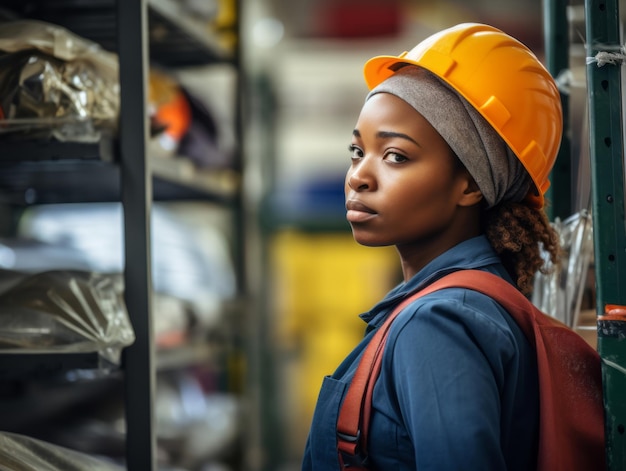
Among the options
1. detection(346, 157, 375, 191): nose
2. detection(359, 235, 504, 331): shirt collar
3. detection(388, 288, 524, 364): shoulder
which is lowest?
detection(388, 288, 524, 364): shoulder

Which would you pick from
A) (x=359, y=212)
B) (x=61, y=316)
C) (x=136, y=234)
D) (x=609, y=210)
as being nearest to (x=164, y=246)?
(x=136, y=234)

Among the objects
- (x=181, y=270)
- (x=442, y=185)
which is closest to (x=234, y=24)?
(x=181, y=270)

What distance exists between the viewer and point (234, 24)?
4.19 m

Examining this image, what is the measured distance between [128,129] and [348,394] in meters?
1.23

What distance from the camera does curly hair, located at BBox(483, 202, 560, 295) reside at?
1701mm

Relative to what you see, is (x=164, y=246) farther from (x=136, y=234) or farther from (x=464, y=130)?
(x=464, y=130)

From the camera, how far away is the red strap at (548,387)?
149 centimetres

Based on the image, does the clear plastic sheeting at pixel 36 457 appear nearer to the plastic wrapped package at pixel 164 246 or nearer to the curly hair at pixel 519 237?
the plastic wrapped package at pixel 164 246

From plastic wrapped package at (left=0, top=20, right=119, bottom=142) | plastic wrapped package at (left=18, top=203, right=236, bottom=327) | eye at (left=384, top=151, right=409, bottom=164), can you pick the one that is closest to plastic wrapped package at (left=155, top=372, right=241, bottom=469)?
plastic wrapped package at (left=18, top=203, right=236, bottom=327)

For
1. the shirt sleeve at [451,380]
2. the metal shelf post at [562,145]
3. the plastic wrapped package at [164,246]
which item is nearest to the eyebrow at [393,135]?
the shirt sleeve at [451,380]

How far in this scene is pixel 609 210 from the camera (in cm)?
161

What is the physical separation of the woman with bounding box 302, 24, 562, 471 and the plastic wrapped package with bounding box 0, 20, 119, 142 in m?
0.95

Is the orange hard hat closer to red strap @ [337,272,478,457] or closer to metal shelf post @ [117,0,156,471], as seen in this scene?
red strap @ [337,272,478,457]

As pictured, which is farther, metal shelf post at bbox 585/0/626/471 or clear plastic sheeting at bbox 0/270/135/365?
clear plastic sheeting at bbox 0/270/135/365
